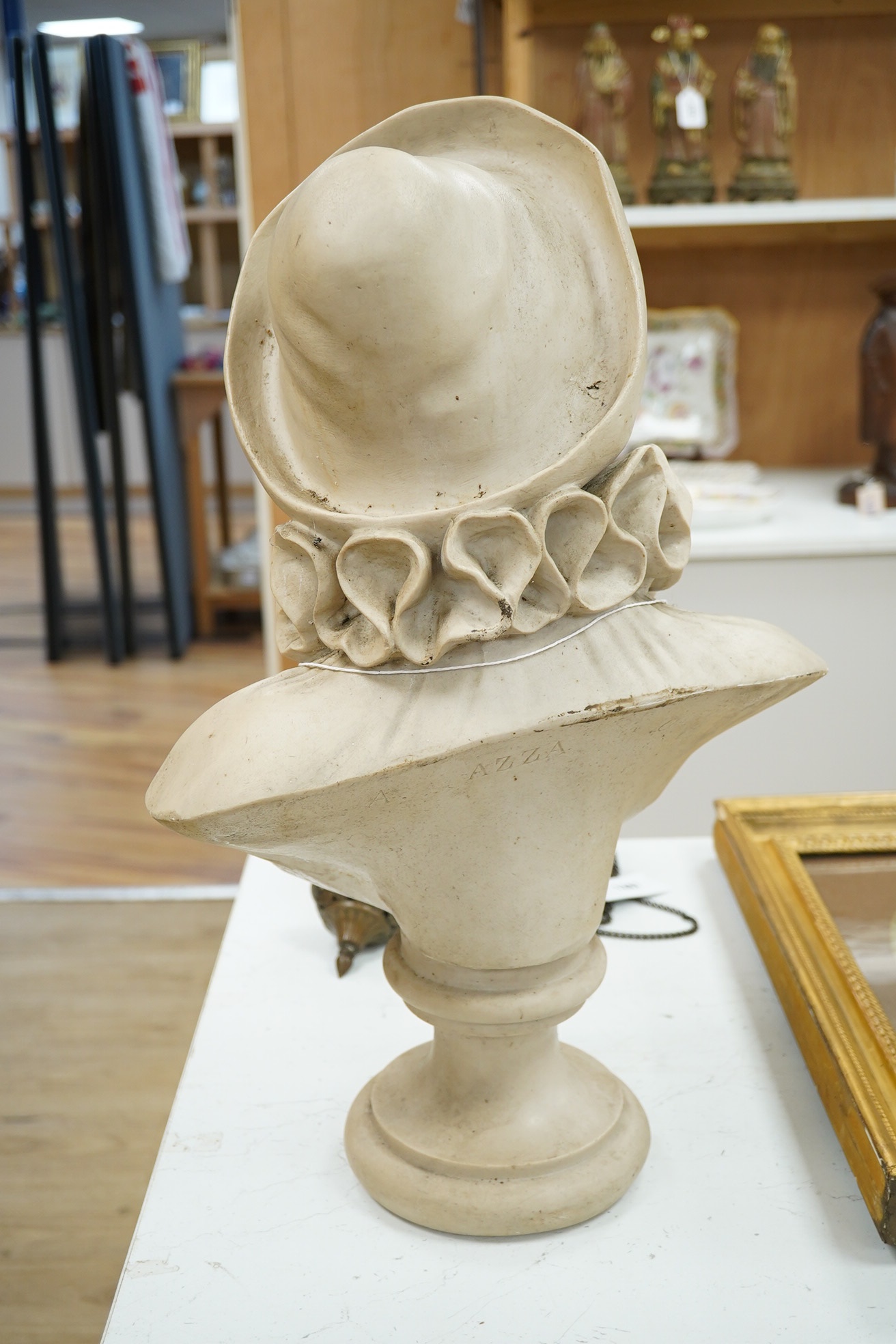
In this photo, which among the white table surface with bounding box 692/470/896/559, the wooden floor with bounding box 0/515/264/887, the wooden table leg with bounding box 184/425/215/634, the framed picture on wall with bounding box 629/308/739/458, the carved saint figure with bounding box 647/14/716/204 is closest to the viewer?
the white table surface with bounding box 692/470/896/559

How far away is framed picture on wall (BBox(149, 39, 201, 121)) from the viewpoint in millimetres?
5809

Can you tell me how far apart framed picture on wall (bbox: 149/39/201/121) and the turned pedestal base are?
582cm

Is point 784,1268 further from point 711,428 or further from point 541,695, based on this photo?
point 711,428

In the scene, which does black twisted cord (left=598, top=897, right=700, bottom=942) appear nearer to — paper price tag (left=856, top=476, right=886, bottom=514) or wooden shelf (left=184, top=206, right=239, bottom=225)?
paper price tag (left=856, top=476, right=886, bottom=514)

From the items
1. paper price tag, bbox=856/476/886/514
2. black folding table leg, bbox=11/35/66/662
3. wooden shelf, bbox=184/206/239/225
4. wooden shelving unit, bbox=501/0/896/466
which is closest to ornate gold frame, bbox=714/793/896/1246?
paper price tag, bbox=856/476/886/514

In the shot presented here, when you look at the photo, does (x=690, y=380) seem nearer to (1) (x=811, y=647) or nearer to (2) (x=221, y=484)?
(1) (x=811, y=647)

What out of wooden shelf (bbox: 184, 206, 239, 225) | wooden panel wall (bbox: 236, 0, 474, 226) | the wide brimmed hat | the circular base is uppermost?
wooden panel wall (bbox: 236, 0, 474, 226)

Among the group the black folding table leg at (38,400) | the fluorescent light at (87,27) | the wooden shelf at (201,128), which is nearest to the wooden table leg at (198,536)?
the black folding table leg at (38,400)

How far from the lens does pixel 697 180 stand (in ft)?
6.42

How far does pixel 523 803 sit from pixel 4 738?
260 centimetres

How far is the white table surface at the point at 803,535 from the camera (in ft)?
5.90

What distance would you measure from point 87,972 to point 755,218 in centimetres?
156

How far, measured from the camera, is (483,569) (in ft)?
2.26

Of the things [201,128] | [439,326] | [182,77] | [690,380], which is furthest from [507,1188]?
[182,77]
